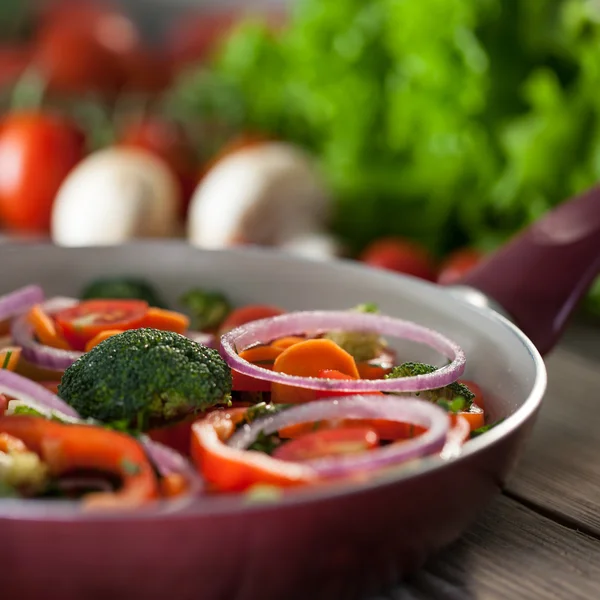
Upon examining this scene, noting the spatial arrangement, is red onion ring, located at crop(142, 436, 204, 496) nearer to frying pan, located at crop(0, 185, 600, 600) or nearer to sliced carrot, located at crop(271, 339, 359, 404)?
frying pan, located at crop(0, 185, 600, 600)

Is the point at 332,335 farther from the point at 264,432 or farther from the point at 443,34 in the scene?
the point at 443,34

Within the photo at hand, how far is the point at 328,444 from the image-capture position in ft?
2.56

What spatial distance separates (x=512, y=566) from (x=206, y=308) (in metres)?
A: 0.62

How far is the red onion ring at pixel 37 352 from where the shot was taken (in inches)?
41.8

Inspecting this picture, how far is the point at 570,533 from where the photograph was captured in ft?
3.07

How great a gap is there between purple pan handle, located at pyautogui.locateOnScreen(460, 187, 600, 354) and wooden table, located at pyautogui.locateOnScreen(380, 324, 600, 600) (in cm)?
15

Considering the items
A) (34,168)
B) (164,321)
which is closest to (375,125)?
(34,168)

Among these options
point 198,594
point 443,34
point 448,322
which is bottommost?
point 198,594

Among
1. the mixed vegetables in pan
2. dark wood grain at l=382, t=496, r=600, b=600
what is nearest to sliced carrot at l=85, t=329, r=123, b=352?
the mixed vegetables in pan

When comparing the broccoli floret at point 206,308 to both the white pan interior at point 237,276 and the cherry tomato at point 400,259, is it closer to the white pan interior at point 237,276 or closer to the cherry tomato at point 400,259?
the white pan interior at point 237,276

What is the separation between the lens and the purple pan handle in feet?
4.09

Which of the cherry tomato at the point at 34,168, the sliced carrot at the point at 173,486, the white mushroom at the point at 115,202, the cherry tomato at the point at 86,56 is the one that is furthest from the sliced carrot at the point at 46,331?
the cherry tomato at the point at 86,56

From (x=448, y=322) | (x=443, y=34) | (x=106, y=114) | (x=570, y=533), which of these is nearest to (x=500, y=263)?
(x=448, y=322)

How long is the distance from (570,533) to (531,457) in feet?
0.68
